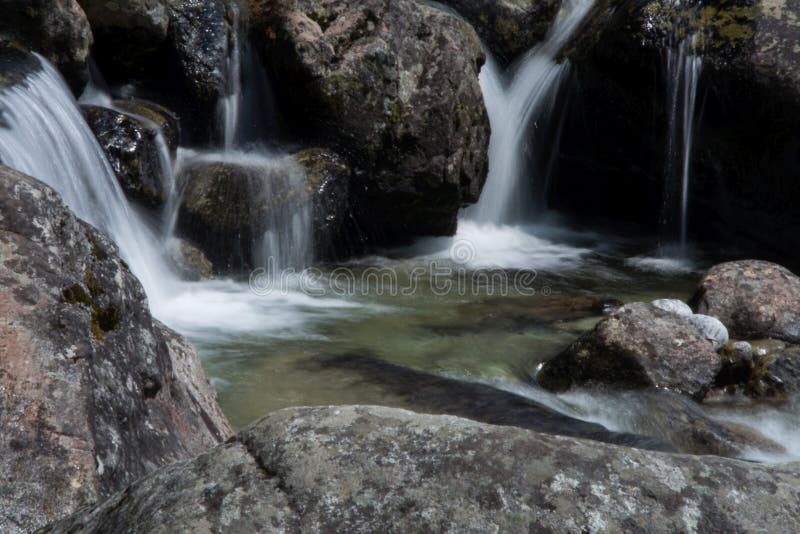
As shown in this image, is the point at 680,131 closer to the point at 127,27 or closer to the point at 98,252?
the point at 127,27

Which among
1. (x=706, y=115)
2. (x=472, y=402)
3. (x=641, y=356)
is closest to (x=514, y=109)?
→ (x=706, y=115)

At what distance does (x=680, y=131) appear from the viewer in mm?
11320

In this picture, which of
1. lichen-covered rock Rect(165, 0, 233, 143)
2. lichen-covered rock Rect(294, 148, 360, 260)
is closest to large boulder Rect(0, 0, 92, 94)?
lichen-covered rock Rect(165, 0, 233, 143)

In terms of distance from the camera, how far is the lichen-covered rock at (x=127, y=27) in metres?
8.33

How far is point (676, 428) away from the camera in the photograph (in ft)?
17.4

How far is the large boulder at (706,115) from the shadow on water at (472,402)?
7010 mm

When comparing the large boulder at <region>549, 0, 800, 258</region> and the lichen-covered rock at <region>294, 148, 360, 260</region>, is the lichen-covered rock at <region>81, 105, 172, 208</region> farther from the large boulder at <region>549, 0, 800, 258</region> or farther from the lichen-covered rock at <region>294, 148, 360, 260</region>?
the large boulder at <region>549, 0, 800, 258</region>

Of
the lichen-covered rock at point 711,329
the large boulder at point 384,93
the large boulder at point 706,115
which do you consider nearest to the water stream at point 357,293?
the large boulder at point 706,115

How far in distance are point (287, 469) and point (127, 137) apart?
6736mm

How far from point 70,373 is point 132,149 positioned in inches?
221

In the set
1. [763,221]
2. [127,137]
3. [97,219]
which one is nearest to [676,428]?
[97,219]

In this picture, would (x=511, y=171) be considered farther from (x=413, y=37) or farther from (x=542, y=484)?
(x=542, y=484)

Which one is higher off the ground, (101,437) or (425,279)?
(101,437)

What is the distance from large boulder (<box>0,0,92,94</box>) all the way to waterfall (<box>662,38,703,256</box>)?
7.45 meters
